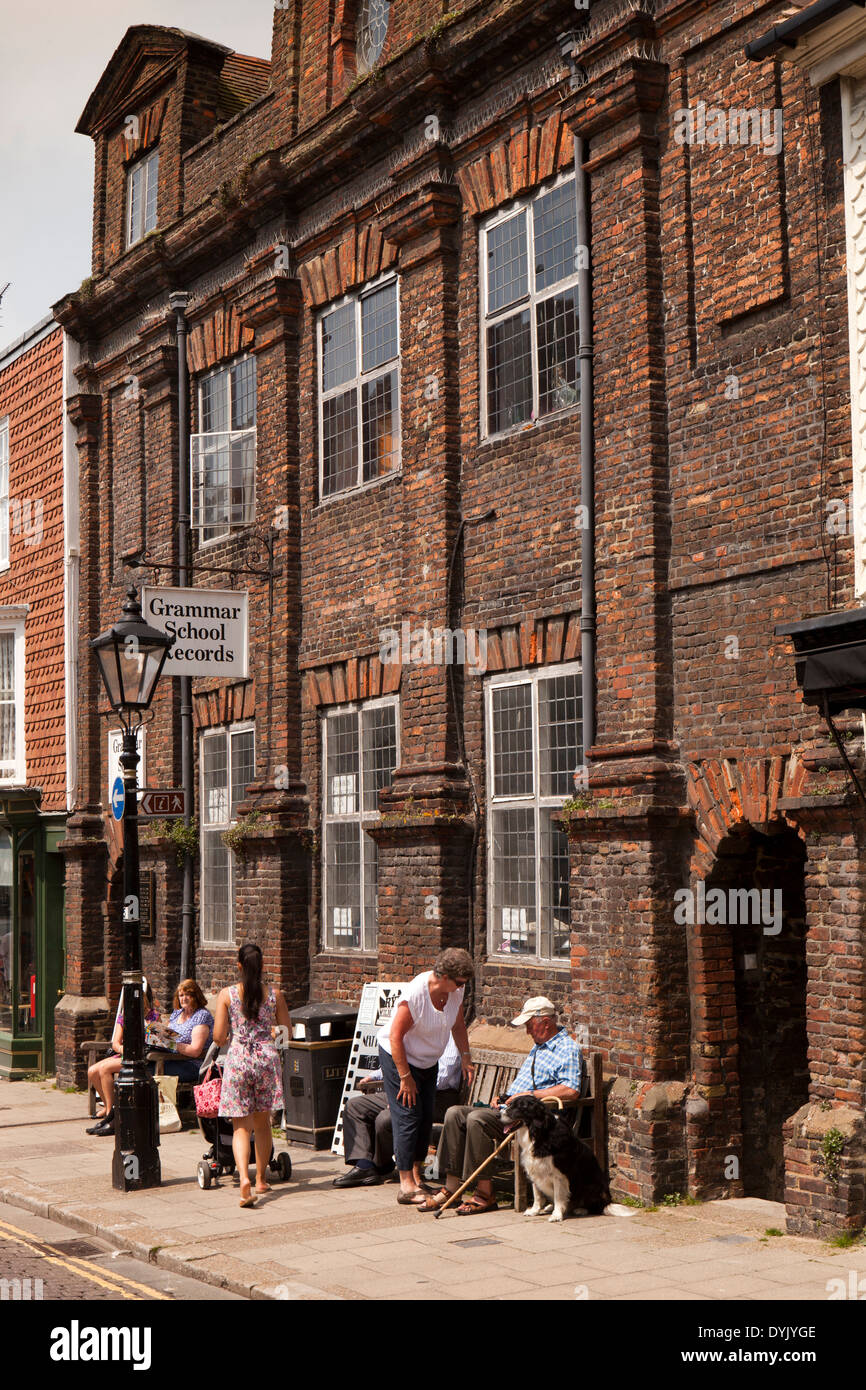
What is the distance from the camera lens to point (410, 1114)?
10734mm

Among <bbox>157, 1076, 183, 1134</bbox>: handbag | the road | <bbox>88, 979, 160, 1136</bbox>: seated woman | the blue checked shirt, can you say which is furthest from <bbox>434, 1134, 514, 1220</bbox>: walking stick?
<bbox>88, 979, 160, 1136</bbox>: seated woman

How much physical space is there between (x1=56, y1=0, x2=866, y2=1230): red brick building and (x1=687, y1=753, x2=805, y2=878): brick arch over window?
3cm

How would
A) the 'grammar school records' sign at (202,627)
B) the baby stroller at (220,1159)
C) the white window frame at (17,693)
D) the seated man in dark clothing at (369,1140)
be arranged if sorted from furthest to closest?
1. the white window frame at (17,693)
2. the 'grammar school records' sign at (202,627)
3. the baby stroller at (220,1159)
4. the seated man in dark clothing at (369,1140)

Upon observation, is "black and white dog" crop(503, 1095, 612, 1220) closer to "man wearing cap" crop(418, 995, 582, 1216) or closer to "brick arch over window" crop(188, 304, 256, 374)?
"man wearing cap" crop(418, 995, 582, 1216)

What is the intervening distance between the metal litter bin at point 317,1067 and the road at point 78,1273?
2805 millimetres

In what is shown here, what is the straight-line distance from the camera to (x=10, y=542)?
2314 centimetres

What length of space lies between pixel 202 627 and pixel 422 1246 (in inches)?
294

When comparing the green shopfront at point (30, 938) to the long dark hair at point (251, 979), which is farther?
the green shopfront at point (30, 938)

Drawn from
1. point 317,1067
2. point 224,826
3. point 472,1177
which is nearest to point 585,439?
point 472,1177

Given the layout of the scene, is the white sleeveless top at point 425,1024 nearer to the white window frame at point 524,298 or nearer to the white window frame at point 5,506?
the white window frame at point 524,298

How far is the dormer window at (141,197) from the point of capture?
1959 cm

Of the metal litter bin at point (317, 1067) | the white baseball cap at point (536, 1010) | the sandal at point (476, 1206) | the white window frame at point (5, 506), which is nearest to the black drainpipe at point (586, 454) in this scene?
the white baseball cap at point (536, 1010)

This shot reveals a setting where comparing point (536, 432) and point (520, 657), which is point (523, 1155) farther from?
point (536, 432)

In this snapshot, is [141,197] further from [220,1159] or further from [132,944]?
[220,1159]
